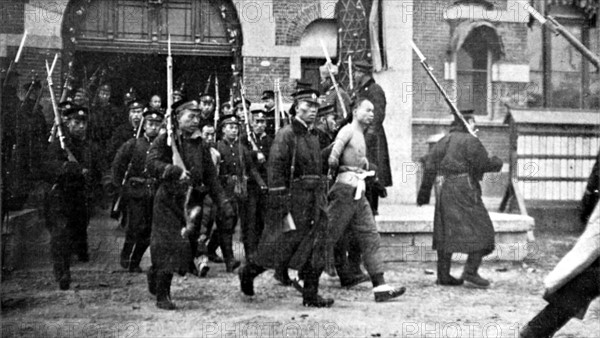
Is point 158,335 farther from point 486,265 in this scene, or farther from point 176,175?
point 486,265

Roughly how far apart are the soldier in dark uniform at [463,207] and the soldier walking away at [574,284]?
133 inches

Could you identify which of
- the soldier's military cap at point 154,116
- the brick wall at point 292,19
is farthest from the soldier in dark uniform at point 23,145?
the brick wall at point 292,19

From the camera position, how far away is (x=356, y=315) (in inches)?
237

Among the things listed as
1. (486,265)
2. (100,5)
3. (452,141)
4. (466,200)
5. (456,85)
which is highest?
(100,5)

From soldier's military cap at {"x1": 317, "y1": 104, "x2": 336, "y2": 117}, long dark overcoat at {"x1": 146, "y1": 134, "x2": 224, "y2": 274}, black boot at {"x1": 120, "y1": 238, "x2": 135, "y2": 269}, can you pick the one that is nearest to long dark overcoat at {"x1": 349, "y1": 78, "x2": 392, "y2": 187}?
soldier's military cap at {"x1": 317, "y1": 104, "x2": 336, "y2": 117}

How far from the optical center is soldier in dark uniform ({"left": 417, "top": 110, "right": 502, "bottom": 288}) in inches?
291

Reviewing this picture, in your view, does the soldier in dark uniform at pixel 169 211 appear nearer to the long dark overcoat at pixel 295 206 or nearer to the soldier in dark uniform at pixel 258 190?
the long dark overcoat at pixel 295 206

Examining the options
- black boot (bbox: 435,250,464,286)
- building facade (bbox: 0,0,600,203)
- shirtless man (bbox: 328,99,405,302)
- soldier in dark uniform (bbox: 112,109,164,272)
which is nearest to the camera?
shirtless man (bbox: 328,99,405,302)

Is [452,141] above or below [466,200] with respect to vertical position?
above

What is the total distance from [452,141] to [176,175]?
3244 mm

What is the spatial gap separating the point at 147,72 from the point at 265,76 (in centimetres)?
239

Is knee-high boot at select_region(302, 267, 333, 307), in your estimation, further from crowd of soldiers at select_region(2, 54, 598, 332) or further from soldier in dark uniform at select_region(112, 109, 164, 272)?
soldier in dark uniform at select_region(112, 109, 164, 272)

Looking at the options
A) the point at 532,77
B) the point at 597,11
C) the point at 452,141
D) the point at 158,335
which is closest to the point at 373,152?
the point at 452,141

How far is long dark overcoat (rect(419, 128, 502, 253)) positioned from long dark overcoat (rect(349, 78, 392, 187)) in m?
1.30
